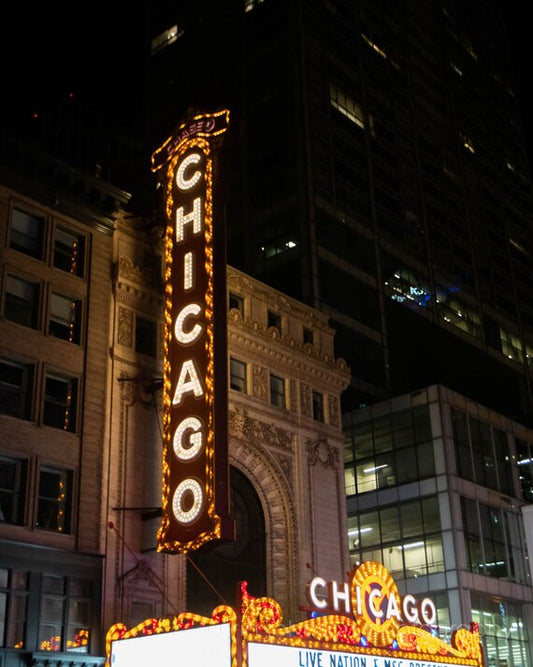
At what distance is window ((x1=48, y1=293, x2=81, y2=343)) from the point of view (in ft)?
98.6

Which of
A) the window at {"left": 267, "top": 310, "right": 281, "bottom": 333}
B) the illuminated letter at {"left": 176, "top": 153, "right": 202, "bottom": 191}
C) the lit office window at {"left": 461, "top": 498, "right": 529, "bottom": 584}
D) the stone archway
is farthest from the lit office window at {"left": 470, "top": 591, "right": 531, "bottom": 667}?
the illuminated letter at {"left": 176, "top": 153, "right": 202, "bottom": 191}

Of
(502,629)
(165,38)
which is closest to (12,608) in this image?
(502,629)

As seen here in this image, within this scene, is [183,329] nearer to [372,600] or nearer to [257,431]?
[257,431]

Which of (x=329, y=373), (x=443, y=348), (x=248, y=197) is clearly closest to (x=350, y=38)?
(x=248, y=197)

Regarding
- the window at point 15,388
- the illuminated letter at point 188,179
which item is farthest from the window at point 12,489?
the illuminated letter at point 188,179

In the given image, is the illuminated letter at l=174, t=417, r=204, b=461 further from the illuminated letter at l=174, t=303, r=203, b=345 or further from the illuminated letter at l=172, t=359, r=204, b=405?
the illuminated letter at l=174, t=303, r=203, b=345

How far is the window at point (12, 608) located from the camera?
2512 cm

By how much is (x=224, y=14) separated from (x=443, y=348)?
38.8m

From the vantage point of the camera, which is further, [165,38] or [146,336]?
[165,38]

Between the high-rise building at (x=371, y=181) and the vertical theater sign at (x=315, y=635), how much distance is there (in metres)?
31.9

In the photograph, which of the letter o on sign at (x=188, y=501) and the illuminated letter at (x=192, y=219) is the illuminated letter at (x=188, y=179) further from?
the letter o on sign at (x=188, y=501)

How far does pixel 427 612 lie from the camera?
29.2 meters

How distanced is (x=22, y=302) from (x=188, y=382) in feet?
20.2

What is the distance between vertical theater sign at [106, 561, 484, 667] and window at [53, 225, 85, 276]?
12240 mm
